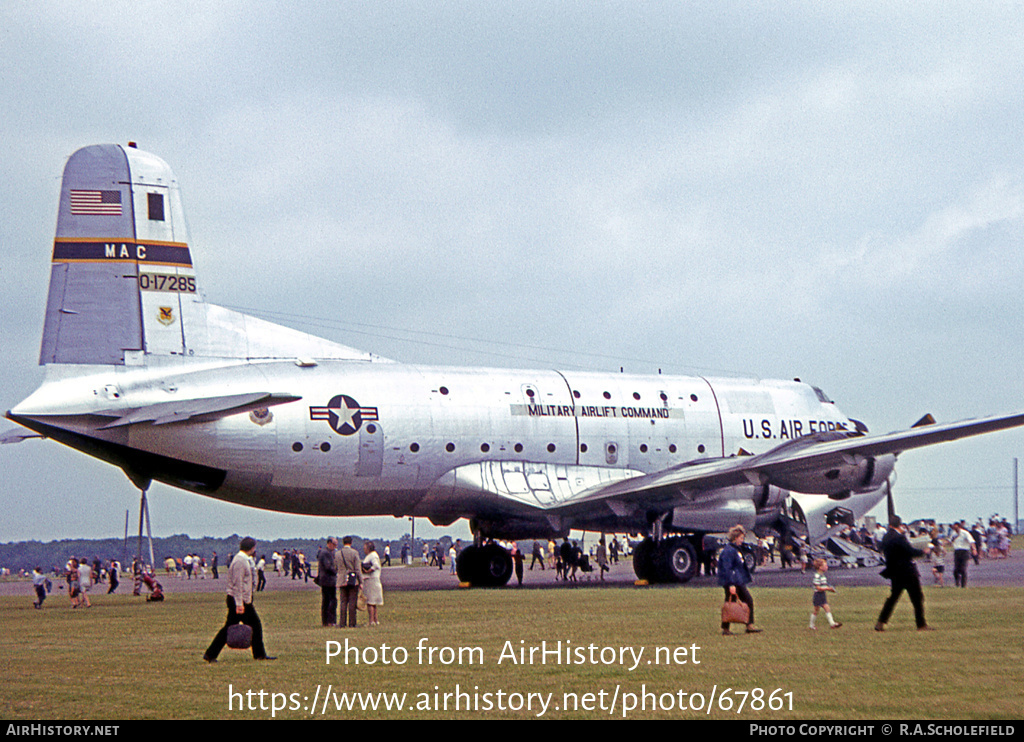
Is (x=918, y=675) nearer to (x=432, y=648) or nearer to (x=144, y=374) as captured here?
(x=432, y=648)

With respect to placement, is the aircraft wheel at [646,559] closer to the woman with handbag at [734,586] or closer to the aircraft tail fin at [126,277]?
the aircraft tail fin at [126,277]

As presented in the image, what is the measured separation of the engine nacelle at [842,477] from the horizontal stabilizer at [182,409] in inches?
513

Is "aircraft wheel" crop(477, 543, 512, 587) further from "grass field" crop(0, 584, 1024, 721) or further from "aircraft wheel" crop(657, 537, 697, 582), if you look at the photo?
"grass field" crop(0, 584, 1024, 721)

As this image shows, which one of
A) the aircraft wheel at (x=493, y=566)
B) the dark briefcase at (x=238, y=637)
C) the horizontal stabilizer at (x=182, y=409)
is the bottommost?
the aircraft wheel at (x=493, y=566)

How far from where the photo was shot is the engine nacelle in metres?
29.9

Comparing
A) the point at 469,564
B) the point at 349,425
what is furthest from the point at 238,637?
the point at 469,564

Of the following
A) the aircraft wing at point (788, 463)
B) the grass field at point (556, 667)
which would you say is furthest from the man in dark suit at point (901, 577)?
the aircraft wing at point (788, 463)

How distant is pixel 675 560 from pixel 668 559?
0.20 meters

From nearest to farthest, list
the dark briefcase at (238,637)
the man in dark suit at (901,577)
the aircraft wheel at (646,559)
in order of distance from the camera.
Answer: the dark briefcase at (238,637), the man in dark suit at (901,577), the aircraft wheel at (646,559)

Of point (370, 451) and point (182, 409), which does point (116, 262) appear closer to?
point (182, 409)

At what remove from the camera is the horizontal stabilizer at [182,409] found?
85.4ft

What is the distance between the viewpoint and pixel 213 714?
10.2m

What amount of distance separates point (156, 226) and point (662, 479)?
543 inches

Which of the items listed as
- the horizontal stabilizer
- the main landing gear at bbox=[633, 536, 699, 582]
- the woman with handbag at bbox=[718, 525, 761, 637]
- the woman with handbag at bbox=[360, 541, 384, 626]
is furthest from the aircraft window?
the woman with handbag at bbox=[718, 525, 761, 637]
